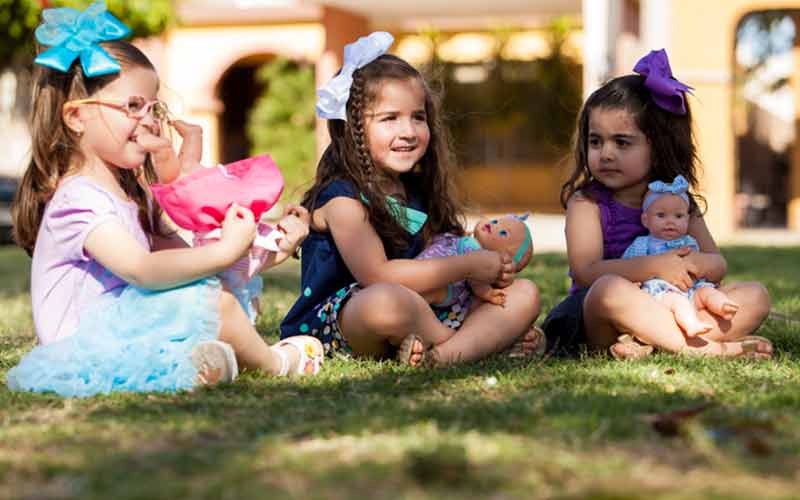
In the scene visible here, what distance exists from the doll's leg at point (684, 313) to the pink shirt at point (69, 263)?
1711mm

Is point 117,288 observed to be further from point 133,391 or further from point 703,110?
point 703,110

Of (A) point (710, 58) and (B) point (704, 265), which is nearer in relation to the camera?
(B) point (704, 265)

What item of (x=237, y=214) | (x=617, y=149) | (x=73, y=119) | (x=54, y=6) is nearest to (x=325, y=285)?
(x=237, y=214)

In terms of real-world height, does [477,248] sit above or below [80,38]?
below

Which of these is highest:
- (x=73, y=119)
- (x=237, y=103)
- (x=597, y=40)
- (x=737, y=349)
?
(x=597, y=40)

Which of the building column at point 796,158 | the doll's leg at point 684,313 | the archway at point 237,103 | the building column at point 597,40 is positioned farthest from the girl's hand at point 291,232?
the archway at point 237,103

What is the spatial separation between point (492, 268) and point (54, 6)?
10.4 metres

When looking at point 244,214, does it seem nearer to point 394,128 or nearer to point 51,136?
point 51,136

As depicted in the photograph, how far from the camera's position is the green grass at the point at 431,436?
199 cm

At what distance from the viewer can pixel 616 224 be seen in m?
3.89

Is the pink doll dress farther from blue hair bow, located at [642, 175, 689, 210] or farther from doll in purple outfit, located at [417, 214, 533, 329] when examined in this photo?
blue hair bow, located at [642, 175, 689, 210]

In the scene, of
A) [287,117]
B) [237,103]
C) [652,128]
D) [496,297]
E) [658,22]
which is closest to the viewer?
[496,297]

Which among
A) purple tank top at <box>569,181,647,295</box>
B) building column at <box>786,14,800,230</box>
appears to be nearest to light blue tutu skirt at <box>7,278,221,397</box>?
purple tank top at <box>569,181,647,295</box>

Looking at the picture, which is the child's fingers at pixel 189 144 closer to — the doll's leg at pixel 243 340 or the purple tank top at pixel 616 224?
the doll's leg at pixel 243 340
